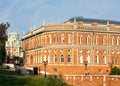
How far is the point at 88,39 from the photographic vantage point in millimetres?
→ 87250

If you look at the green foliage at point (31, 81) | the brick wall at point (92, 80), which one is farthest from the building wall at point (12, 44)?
the green foliage at point (31, 81)

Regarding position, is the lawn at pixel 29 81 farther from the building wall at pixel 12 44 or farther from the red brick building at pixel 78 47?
the building wall at pixel 12 44

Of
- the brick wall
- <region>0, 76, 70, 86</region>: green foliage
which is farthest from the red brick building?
<region>0, 76, 70, 86</region>: green foliage

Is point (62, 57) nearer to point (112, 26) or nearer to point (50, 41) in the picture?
point (50, 41)

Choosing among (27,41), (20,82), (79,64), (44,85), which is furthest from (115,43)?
(44,85)

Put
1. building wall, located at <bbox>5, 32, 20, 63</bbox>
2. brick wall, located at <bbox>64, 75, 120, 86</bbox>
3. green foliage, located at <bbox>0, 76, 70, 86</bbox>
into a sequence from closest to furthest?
green foliage, located at <bbox>0, 76, 70, 86</bbox>
brick wall, located at <bbox>64, 75, 120, 86</bbox>
building wall, located at <bbox>5, 32, 20, 63</bbox>

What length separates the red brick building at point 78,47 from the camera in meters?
85.2

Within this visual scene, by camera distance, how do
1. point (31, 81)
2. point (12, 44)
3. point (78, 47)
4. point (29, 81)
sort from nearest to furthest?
point (31, 81), point (29, 81), point (78, 47), point (12, 44)

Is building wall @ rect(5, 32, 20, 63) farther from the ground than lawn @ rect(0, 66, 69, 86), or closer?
farther from the ground

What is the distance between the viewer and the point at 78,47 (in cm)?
8575

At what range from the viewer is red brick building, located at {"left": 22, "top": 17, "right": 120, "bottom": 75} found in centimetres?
8525

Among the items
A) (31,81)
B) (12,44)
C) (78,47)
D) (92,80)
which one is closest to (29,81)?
(31,81)

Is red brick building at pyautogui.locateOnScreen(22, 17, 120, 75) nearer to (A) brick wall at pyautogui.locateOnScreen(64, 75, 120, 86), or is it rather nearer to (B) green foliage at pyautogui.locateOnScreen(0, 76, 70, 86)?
(A) brick wall at pyautogui.locateOnScreen(64, 75, 120, 86)

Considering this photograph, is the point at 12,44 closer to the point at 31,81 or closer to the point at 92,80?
the point at 92,80
